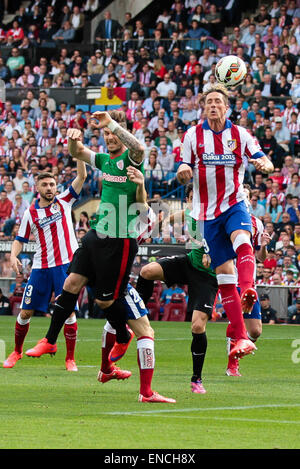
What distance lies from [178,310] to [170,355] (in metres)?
8.22

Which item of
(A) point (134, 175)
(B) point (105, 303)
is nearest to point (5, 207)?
(B) point (105, 303)

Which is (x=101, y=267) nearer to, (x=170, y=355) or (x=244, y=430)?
(x=244, y=430)

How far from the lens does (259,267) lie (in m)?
21.8

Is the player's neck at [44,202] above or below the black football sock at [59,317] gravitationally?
above

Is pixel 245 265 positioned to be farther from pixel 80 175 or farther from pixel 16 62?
pixel 16 62

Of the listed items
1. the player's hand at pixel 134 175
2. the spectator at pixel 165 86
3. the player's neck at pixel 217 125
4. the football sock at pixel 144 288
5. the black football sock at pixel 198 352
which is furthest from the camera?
the spectator at pixel 165 86

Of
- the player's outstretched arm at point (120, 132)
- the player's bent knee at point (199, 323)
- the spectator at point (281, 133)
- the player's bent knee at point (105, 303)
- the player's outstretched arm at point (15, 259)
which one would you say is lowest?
the player's bent knee at point (199, 323)

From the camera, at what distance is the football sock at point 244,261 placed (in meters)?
8.83

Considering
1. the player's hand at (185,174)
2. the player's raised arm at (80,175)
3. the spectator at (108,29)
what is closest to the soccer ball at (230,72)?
the player's raised arm at (80,175)

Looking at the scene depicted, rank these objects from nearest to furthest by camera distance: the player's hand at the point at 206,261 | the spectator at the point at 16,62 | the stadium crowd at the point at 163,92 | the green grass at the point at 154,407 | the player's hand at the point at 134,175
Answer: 1. the green grass at the point at 154,407
2. the player's hand at the point at 134,175
3. the player's hand at the point at 206,261
4. the stadium crowd at the point at 163,92
5. the spectator at the point at 16,62

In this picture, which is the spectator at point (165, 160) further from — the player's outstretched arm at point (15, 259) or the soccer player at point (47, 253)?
the player's outstretched arm at point (15, 259)

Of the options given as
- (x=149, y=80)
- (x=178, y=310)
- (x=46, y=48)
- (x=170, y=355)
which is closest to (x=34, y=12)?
(x=46, y=48)

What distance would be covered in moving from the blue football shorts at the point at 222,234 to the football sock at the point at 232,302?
195mm

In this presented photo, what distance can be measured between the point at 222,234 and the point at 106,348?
1555 millimetres
